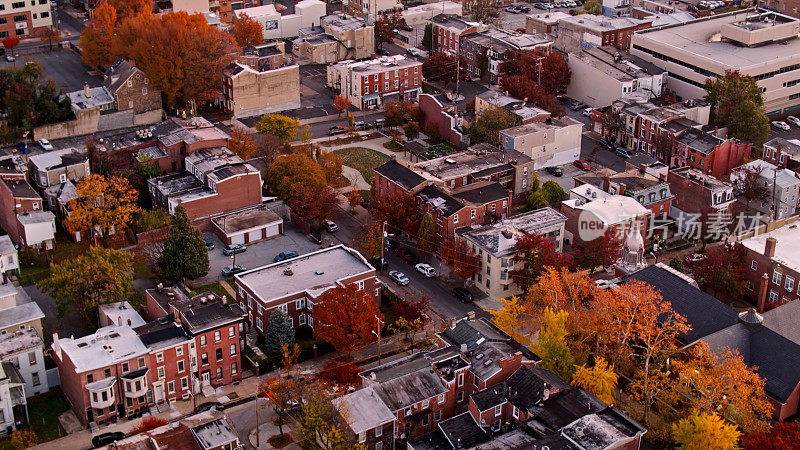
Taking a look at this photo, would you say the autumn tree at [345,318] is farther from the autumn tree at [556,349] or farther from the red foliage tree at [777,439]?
the red foliage tree at [777,439]

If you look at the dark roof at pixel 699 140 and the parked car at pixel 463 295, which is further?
the dark roof at pixel 699 140

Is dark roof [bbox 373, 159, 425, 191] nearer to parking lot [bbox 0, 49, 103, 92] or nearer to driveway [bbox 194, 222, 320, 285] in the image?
driveway [bbox 194, 222, 320, 285]

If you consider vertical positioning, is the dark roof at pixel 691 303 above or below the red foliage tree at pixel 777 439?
above

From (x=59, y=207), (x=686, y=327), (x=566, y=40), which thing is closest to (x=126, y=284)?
(x=59, y=207)

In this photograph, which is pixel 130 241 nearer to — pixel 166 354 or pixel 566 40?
pixel 166 354

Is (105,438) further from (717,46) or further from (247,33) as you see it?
(717,46)

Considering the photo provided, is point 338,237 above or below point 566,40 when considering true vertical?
below

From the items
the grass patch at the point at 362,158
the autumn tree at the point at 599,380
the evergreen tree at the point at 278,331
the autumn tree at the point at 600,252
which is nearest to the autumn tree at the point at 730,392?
the autumn tree at the point at 599,380
